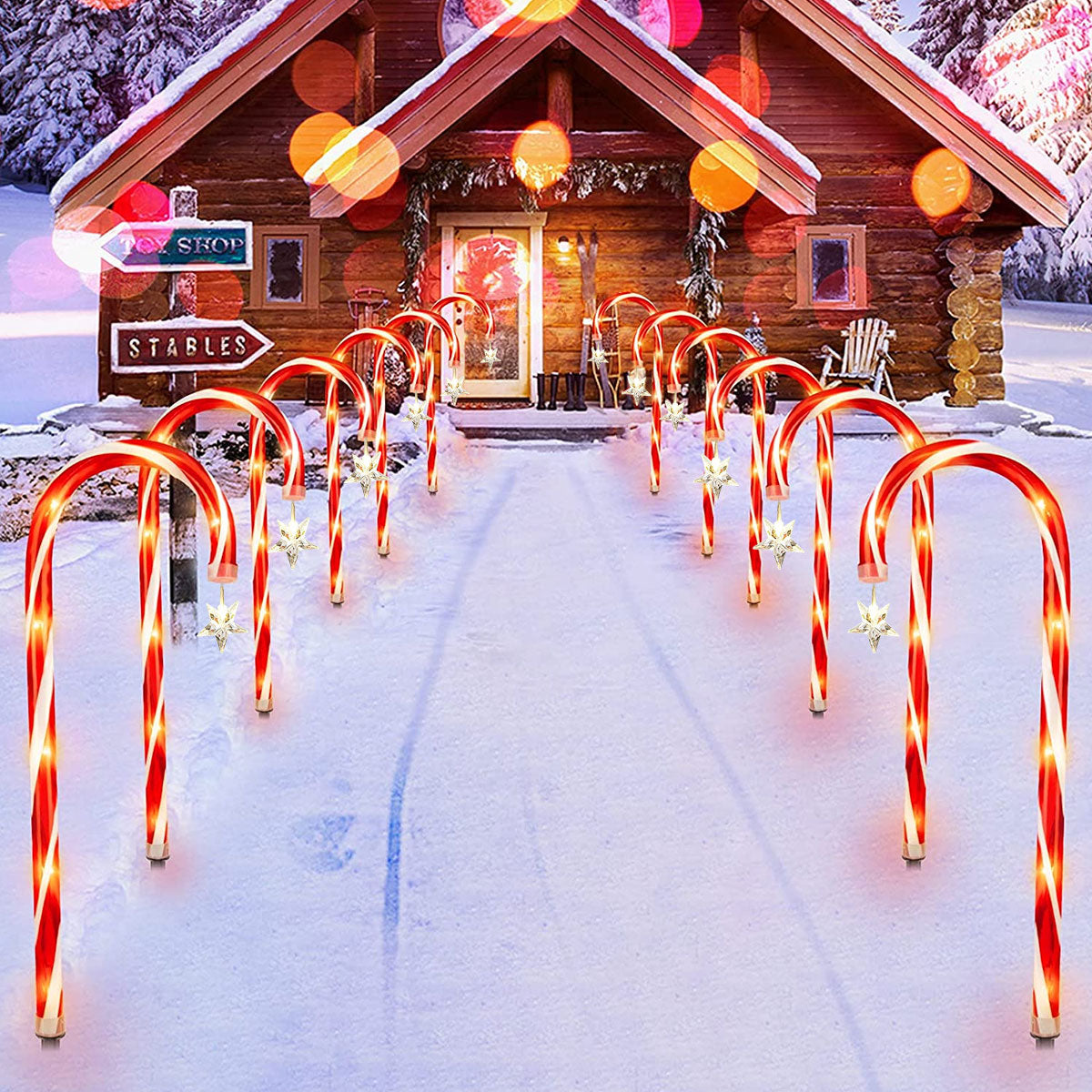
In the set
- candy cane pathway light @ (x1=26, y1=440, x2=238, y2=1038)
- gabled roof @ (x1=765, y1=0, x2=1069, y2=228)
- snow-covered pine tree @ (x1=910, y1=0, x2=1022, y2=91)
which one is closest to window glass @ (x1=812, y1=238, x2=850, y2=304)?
gabled roof @ (x1=765, y1=0, x2=1069, y2=228)

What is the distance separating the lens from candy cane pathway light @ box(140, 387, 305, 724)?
15.3ft

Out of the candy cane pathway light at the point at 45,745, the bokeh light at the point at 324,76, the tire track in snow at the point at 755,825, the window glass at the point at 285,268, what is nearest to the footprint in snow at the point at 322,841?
the candy cane pathway light at the point at 45,745

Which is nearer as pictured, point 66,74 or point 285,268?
point 285,268

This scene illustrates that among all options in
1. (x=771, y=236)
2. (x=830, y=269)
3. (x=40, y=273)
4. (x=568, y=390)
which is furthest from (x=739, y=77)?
(x=40, y=273)

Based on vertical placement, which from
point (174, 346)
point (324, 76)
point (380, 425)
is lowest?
point (380, 425)

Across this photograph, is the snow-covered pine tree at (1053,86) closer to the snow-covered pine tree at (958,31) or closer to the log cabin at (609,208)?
the snow-covered pine tree at (958,31)

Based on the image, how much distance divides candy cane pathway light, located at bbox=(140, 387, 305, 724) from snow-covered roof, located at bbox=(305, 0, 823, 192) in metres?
8.95

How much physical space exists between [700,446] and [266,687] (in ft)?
22.6

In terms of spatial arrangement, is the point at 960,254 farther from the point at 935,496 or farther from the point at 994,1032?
the point at 994,1032

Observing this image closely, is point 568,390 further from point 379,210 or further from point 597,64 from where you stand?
point 597,64

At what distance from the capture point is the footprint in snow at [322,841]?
15.7 feet

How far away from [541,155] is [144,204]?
5.44m

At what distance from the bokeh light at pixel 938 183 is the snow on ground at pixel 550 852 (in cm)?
1033

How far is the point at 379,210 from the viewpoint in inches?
679
